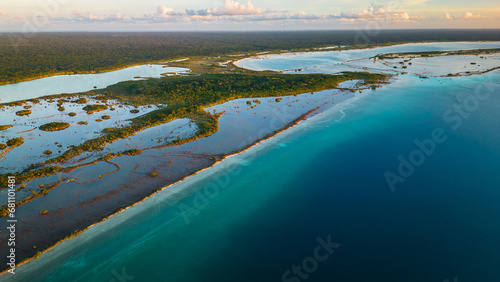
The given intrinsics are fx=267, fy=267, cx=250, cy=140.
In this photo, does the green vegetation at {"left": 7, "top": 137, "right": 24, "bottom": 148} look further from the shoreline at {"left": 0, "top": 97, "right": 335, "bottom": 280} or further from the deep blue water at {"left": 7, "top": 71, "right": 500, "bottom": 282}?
the deep blue water at {"left": 7, "top": 71, "right": 500, "bottom": 282}

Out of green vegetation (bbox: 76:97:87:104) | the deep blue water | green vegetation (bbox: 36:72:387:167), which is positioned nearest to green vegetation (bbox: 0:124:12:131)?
green vegetation (bbox: 76:97:87:104)

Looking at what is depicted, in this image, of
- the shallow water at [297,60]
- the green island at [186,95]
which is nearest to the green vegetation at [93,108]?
the green island at [186,95]

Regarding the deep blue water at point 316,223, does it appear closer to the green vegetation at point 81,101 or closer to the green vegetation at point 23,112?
the green vegetation at point 23,112

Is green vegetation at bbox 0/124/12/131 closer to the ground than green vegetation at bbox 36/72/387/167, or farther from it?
closer to the ground

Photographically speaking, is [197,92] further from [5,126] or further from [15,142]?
[15,142]

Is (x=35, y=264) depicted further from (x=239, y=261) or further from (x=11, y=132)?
(x=11, y=132)

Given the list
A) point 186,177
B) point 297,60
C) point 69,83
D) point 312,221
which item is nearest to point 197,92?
point 186,177

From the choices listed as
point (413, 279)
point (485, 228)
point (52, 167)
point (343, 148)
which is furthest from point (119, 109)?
point (485, 228)
